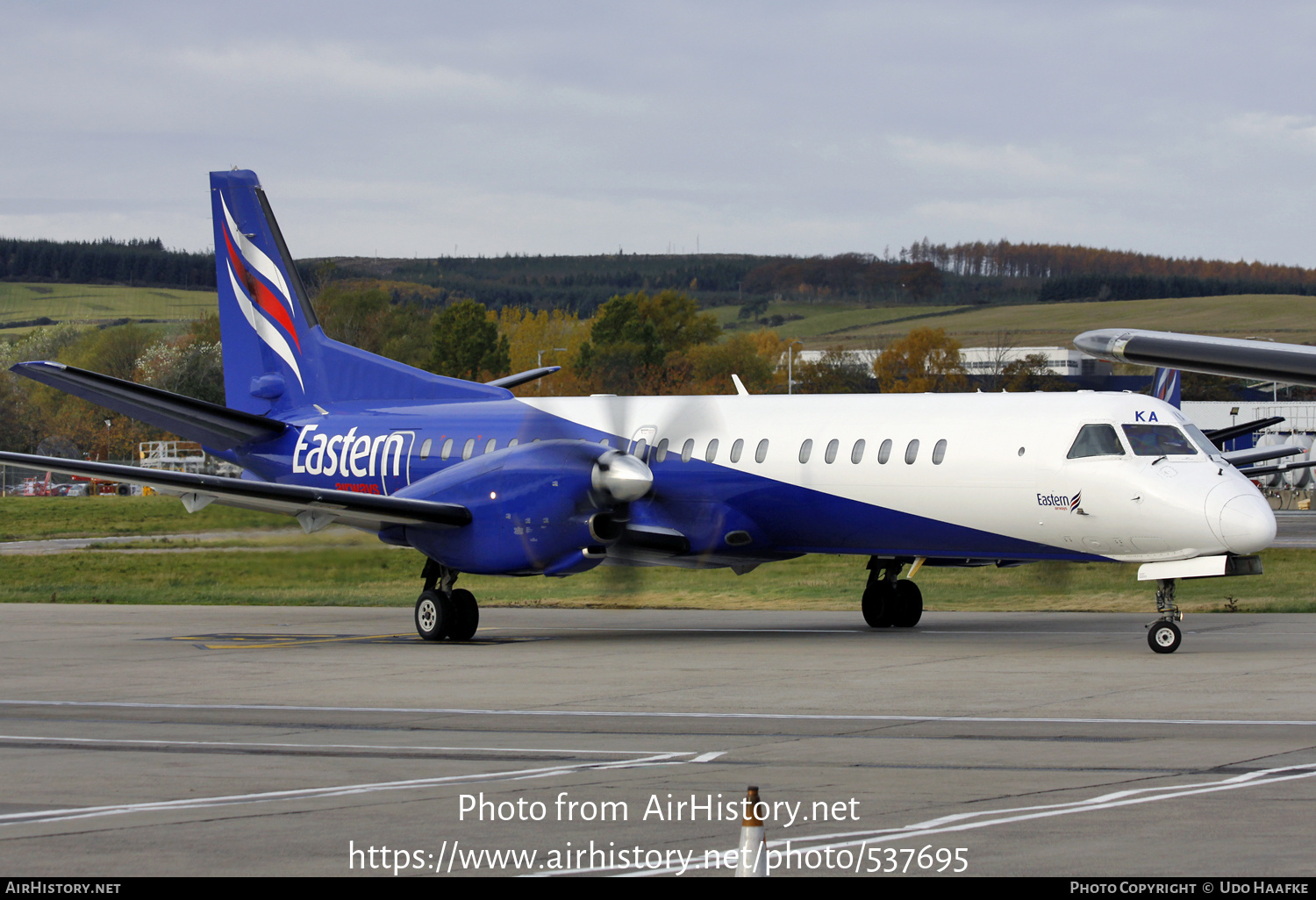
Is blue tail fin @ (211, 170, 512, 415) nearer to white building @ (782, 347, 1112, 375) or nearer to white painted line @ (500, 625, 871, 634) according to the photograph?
white painted line @ (500, 625, 871, 634)

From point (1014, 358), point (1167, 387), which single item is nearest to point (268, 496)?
point (1167, 387)

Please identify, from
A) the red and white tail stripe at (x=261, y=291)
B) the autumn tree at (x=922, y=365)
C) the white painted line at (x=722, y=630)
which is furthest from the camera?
the autumn tree at (x=922, y=365)

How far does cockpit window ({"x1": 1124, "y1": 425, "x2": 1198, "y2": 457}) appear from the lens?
17.6 meters

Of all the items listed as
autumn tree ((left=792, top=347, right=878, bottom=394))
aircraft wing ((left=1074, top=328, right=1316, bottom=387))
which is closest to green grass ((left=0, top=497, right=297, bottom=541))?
autumn tree ((left=792, top=347, right=878, bottom=394))

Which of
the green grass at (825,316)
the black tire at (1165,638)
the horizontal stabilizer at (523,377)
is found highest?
the green grass at (825,316)

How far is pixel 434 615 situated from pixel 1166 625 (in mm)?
9644

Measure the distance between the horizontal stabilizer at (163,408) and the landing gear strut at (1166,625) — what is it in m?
13.3

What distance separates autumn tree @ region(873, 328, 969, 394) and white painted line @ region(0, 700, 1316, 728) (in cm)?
9118

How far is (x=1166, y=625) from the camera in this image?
17156 mm

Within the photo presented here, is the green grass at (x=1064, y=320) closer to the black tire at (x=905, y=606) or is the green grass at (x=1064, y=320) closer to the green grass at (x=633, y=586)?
the green grass at (x=633, y=586)

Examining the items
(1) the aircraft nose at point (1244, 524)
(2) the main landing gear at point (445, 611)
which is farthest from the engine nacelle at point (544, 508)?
(1) the aircraft nose at point (1244, 524)

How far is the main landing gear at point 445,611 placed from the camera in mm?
20562
